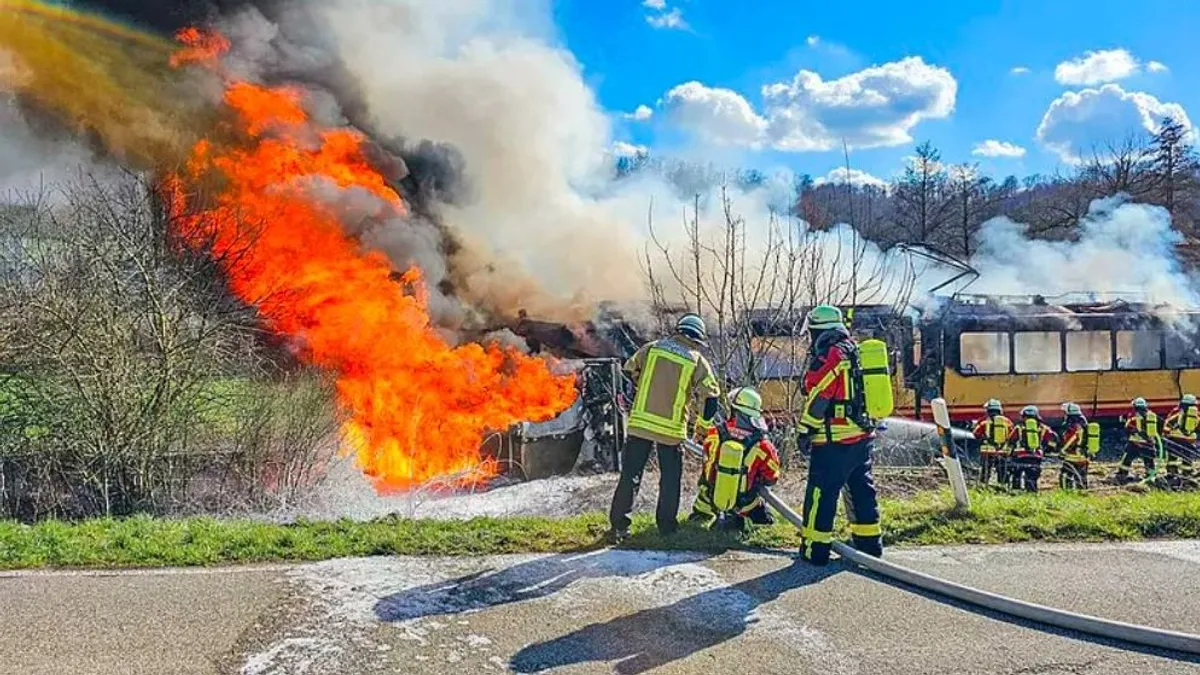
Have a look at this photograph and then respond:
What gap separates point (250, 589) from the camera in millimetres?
4461

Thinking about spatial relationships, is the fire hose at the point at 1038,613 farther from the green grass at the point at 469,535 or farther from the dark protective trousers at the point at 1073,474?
the dark protective trousers at the point at 1073,474

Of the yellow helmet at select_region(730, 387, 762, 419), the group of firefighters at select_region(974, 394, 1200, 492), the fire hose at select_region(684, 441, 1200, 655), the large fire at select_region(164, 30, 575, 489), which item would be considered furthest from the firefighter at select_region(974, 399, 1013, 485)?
the fire hose at select_region(684, 441, 1200, 655)

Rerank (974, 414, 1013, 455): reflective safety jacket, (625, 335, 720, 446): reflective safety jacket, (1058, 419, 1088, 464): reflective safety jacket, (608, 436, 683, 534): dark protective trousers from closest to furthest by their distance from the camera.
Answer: (608, 436, 683, 534): dark protective trousers < (625, 335, 720, 446): reflective safety jacket < (1058, 419, 1088, 464): reflective safety jacket < (974, 414, 1013, 455): reflective safety jacket

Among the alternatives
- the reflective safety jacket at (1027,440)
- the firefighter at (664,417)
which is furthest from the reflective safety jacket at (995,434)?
the firefighter at (664,417)

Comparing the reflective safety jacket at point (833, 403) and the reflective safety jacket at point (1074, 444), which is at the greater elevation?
the reflective safety jacket at point (833, 403)

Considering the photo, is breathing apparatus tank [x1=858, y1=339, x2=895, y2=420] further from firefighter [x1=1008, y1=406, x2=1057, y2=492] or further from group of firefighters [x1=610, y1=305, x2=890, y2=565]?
firefighter [x1=1008, y1=406, x2=1057, y2=492]

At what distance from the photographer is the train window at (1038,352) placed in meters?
15.7

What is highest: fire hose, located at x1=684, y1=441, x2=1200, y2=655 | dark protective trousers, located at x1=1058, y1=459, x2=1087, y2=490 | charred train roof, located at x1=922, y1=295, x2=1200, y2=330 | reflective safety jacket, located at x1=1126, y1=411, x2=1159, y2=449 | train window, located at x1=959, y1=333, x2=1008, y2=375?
charred train roof, located at x1=922, y1=295, x2=1200, y2=330

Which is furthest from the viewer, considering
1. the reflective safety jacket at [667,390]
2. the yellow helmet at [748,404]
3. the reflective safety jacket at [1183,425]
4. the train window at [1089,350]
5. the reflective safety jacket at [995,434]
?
the train window at [1089,350]

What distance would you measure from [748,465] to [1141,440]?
9.44 meters

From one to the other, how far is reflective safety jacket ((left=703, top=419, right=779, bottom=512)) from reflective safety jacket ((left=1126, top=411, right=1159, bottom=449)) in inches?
357

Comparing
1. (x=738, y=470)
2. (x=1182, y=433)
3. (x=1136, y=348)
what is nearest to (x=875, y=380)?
(x=738, y=470)

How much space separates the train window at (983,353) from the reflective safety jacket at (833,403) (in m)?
11.2

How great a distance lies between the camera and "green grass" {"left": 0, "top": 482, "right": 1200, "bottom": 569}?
5086 millimetres
